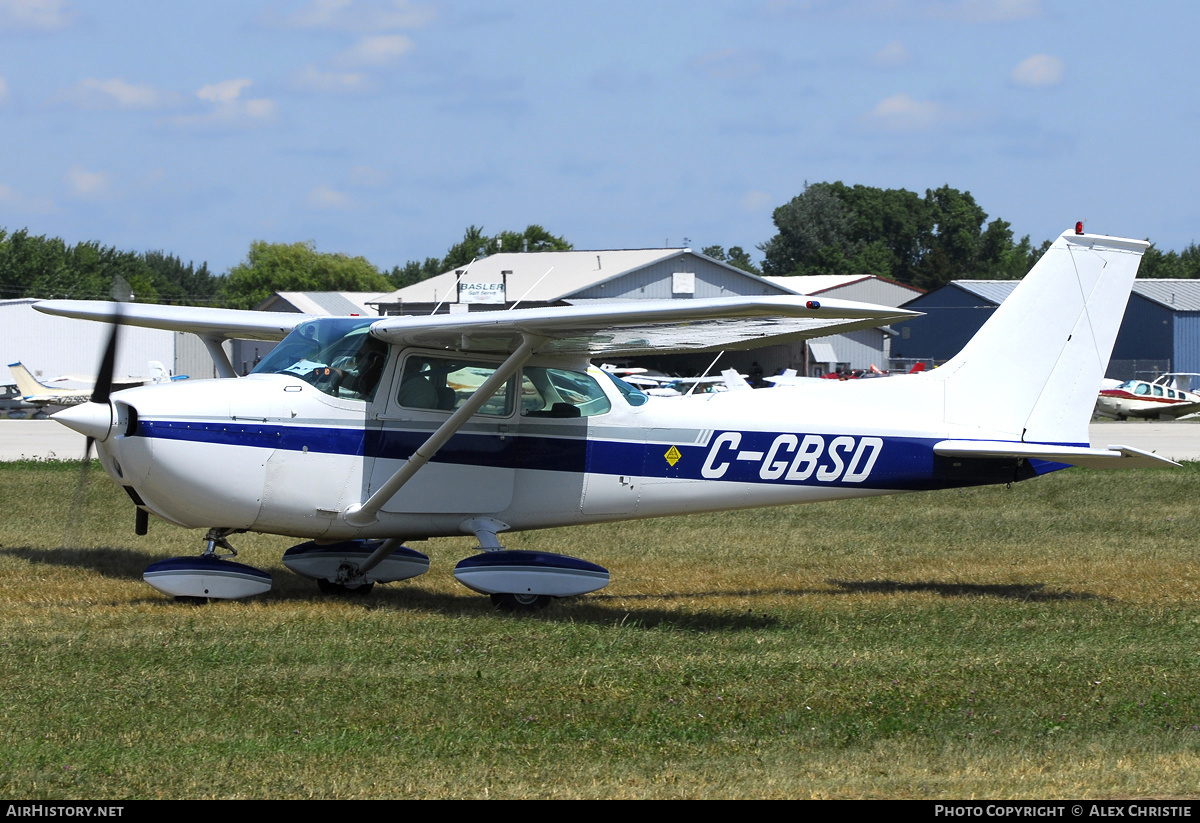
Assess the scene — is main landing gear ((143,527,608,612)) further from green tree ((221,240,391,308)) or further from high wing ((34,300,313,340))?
green tree ((221,240,391,308))

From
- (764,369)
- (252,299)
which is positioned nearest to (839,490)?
(764,369)

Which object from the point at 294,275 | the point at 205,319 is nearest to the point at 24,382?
the point at 205,319

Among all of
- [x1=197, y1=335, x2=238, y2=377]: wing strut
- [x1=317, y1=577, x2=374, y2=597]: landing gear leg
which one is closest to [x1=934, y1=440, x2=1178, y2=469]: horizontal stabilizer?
[x1=317, y1=577, x2=374, y2=597]: landing gear leg

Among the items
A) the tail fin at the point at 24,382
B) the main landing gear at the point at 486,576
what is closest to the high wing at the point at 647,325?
the main landing gear at the point at 486,576

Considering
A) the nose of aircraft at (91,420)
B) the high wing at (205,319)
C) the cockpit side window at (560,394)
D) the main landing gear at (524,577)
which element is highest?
the high wing at (205,319)

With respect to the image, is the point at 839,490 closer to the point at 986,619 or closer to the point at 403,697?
the point at 986,619

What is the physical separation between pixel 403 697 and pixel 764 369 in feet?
186

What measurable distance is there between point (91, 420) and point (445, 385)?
8.39 ft

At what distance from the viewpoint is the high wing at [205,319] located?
10.8 meters

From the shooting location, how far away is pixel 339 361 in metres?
9.05

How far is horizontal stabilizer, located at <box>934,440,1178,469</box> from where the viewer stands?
31.2ft

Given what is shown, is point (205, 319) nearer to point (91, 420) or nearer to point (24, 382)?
point (91, 420)

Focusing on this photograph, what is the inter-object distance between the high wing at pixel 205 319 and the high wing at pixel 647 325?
2277 millimetres

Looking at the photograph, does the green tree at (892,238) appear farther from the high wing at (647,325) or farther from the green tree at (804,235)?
the high wing at (647,325)
